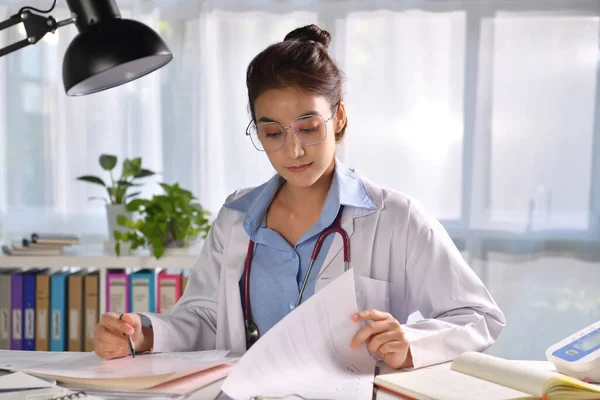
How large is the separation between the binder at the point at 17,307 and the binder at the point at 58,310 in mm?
133

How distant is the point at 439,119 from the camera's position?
3.31m

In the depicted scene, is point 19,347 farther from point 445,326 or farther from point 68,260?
point 445,326

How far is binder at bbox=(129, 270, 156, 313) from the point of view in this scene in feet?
9.53

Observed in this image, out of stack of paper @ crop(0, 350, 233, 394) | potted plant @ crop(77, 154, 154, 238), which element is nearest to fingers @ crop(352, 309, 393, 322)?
stack of paper @ crop(0, 350, 233, 394)

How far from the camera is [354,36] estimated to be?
10.9 ft

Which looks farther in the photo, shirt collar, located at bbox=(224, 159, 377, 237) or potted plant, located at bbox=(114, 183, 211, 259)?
potted plant, located at bbox=(114, 183, 211, 259)

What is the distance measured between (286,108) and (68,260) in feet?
5.84

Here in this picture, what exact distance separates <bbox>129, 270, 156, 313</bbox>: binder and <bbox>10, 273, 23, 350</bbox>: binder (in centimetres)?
49

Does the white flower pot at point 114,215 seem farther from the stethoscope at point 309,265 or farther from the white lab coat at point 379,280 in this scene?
the stethoscope at point 309,265

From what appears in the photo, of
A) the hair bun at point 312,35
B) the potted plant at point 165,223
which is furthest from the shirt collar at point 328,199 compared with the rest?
the potted plant at point 165,223

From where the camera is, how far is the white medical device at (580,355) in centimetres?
115

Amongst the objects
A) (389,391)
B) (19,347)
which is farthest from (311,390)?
(19,347)

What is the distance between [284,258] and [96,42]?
644 millimetres

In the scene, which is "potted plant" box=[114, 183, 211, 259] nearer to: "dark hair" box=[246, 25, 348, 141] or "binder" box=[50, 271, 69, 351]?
"binder" box=[50, 271, 69, 351]
